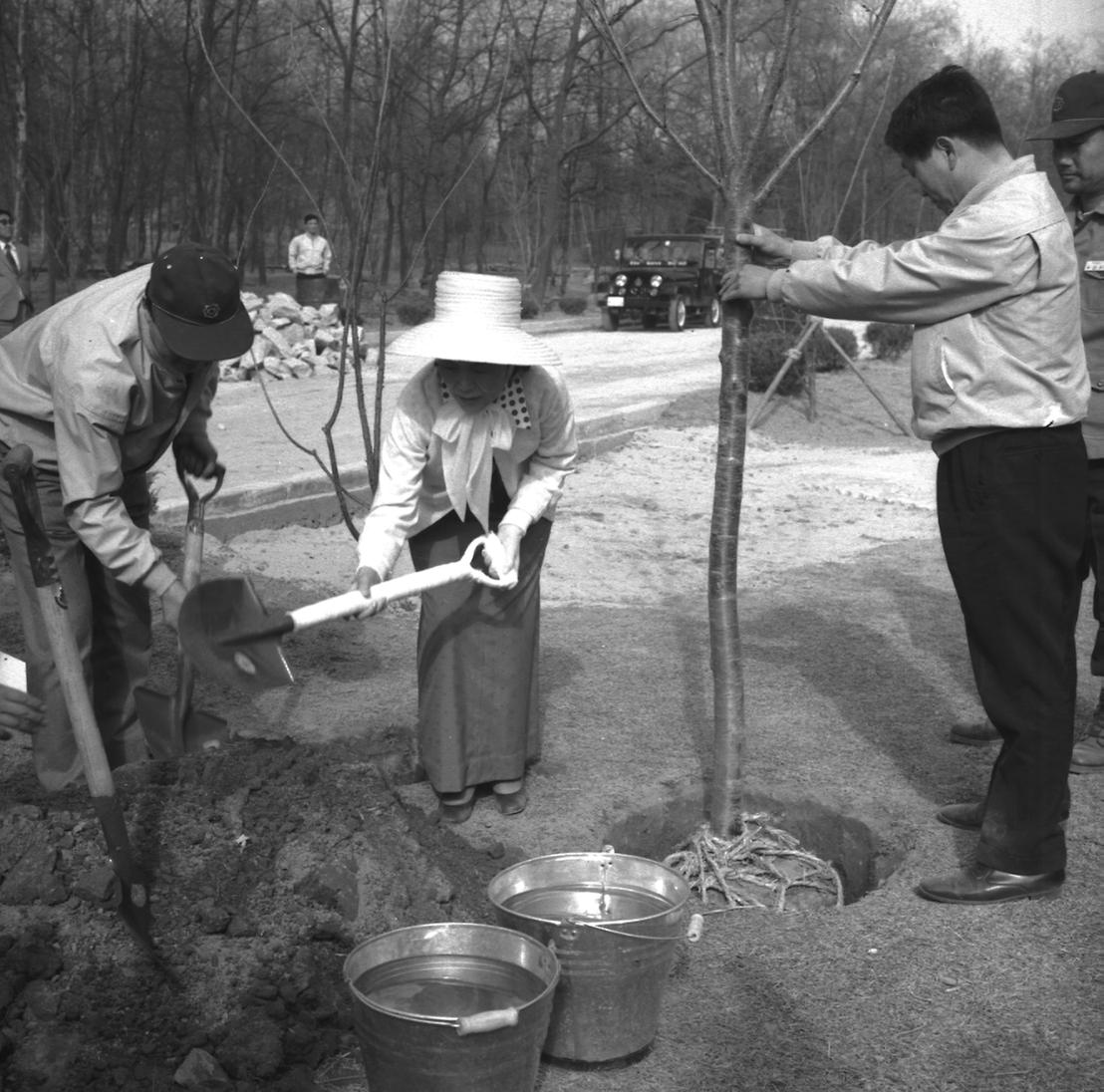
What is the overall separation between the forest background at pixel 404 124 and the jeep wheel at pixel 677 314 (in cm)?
215

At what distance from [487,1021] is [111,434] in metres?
1.84

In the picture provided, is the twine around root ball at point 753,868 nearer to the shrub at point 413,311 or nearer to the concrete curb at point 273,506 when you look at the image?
the concrete curb at point 273,506

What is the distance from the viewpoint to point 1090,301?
4.70 meters

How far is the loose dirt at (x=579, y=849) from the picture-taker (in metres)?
2.90

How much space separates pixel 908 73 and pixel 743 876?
14.3 metres


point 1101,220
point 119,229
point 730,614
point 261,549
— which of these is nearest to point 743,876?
point 730,614

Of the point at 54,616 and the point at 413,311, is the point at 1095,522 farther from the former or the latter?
the point at 413,311

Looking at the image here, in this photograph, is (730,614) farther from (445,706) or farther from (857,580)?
(857,580)

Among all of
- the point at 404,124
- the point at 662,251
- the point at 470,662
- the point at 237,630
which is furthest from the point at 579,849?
the point at 662,251

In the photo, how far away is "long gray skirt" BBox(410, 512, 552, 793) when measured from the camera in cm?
413

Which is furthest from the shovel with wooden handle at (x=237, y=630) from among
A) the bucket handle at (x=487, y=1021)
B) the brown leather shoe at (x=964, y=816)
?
the brown leather shoe at (x=964, y=816)

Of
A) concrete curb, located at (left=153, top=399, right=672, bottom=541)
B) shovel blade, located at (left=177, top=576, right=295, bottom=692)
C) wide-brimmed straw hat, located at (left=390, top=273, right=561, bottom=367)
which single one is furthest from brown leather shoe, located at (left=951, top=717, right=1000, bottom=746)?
Result: concrete curb, located at (left=153, top=399, right=672, bottom=541)

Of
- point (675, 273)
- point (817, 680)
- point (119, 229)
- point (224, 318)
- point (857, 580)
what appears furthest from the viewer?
point (675, 273)

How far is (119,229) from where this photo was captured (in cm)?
1870
